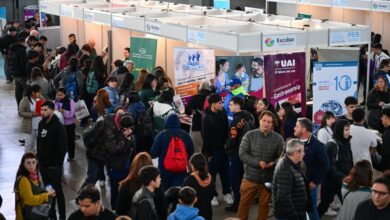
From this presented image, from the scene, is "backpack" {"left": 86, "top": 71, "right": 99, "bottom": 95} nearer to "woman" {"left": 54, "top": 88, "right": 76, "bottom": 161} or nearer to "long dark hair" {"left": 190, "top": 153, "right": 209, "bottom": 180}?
"woman" {"left": 54, "top": 88, "right": 76, "bottom": 161}

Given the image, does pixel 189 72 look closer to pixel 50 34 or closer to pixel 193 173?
pixel 193 173

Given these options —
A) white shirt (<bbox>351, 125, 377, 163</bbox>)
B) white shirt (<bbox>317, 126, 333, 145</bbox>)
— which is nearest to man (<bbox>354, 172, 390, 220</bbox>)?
white shirt (<bbox>351, 125, 377, 163</bbox>)

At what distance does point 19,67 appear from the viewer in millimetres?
14258

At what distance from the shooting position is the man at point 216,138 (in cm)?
875

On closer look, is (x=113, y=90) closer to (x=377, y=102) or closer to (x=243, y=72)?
(x=243, y=72)

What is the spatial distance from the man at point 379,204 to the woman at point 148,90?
18.1 feet

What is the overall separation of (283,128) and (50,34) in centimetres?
1088

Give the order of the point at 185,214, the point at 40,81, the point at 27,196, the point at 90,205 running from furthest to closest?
the point at 40,81 < the point at 27,196 < the point at 185,214 < the point at 90,205

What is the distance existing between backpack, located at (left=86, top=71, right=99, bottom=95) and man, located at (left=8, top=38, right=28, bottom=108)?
2110 mm

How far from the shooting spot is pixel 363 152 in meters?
8.16

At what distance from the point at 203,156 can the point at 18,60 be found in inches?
335

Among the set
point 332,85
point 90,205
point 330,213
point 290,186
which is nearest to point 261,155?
point 290,186

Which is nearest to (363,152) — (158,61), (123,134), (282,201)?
(282,201)

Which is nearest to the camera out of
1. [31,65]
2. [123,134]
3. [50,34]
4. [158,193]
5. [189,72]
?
[158,193]
